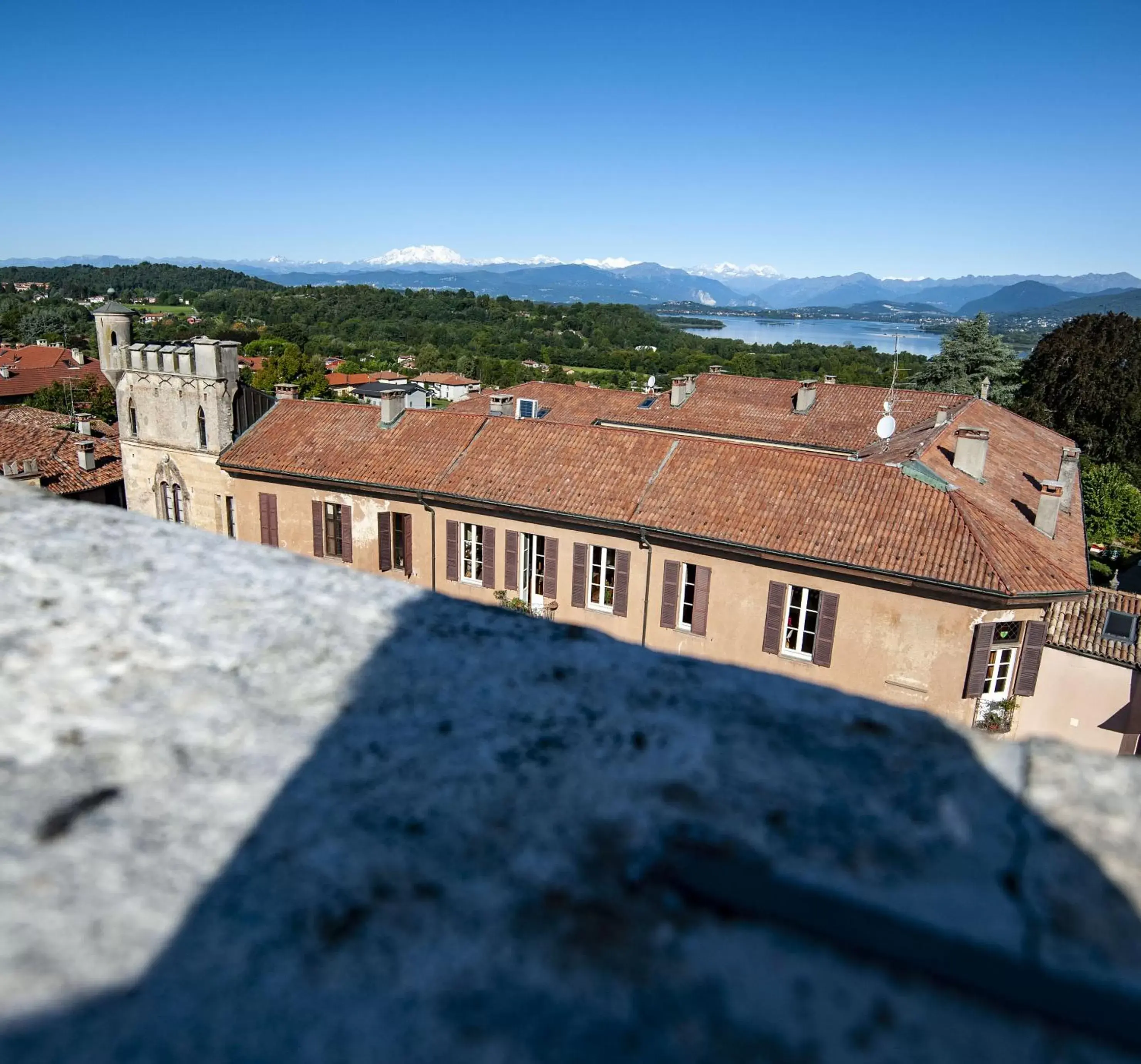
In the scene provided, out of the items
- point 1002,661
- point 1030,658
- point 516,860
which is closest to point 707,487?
point 1002,661

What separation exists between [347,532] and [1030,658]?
16482mm

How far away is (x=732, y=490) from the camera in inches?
730

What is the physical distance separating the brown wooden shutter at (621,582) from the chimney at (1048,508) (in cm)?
968

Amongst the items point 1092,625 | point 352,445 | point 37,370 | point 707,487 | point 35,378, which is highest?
point 707,487

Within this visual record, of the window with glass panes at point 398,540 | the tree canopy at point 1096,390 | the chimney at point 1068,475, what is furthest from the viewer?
the tree canopy at point 1096,390

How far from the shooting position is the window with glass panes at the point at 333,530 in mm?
22438

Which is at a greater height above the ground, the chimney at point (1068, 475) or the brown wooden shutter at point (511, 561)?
the chimney at point (1068, 475)

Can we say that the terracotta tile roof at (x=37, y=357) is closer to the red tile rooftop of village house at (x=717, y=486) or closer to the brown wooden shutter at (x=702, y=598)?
the red tile rooftop of village house at (x=717, y=486)

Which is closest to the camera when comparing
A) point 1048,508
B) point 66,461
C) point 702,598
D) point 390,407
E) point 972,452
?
point 702,598

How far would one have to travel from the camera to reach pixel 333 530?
22.6 meters

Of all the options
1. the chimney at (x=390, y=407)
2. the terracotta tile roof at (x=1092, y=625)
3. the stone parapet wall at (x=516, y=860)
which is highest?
the stone parapet wall at (x=516, y=860)

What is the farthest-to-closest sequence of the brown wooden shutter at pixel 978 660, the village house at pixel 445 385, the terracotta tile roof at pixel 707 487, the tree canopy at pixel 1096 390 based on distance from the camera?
1. the village house at pixel 445 385
2. the tree canopy at pixel 1096 390
3. the terracotta tile roof at pixel 707 487
4. the brown wooden shutter at pixel 978 660

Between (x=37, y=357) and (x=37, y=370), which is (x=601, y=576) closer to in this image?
(x=37, y=370)

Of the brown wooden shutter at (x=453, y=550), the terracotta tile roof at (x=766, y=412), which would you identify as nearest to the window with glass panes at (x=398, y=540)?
the brown wooden shutter at (x=453, y=550)
